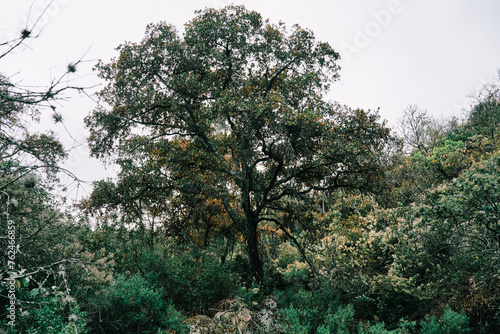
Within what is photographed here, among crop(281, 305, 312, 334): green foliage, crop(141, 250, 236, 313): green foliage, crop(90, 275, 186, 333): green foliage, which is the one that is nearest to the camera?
crop(281, 305, 312, 334): green foliage

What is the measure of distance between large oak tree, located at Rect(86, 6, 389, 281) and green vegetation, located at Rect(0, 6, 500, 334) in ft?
0.16

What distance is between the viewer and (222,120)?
28.6ft

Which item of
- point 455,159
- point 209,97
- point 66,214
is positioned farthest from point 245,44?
point 455,159

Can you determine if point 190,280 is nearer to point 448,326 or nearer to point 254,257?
point 254,257

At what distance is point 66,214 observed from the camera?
580 centimetres

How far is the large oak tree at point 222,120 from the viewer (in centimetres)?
816

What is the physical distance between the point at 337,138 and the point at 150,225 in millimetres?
10814

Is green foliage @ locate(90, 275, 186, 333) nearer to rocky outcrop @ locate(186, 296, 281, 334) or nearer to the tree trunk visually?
rocky outcrop @ locate(186, 296, 281, 334)

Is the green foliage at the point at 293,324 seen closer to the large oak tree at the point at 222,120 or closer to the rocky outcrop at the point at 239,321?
the rocky outcrop at the point at 239,321

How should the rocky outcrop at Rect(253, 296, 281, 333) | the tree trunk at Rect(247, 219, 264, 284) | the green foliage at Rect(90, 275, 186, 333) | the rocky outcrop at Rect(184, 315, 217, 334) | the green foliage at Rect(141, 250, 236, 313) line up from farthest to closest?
the tree trunk at Rect(247, 219, 264, 284) → the green foliage at Rect(141, 250, 236, 313) → the rocky outcrop at Rect(253, 296, 281, 333) → the rocky outcrop at Rect(184, 315, 217, 334) → the green foliage at Rect(90, 275, 186, 333)

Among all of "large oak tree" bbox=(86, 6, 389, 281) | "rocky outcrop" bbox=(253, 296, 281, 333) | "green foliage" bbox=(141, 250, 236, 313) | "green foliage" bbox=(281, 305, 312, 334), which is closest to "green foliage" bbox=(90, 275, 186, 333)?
"green foliage" bbox=(141, 250, 236, 313)

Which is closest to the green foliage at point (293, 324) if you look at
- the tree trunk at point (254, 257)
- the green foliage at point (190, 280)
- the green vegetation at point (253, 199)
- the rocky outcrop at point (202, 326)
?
the green vegetation at point (253, 199)

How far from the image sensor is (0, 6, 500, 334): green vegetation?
6.11 meters

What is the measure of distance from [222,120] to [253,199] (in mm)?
3511
